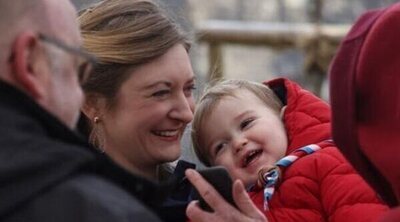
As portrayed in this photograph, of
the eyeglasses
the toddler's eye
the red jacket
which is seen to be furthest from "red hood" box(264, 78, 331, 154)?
the eyeglasses

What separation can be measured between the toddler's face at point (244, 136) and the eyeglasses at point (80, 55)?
2.52ft

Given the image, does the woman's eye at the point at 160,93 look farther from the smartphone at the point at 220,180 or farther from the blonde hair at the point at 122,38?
the smartphone at the point at 220,180

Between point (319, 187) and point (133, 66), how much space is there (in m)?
0.55

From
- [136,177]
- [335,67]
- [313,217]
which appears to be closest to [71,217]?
[136,177]

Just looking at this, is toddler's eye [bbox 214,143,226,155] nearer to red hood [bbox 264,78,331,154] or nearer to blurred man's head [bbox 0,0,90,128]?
red hood [bbox 264,78,331,154]

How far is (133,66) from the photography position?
3125mm

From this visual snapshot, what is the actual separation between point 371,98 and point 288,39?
25.9ft

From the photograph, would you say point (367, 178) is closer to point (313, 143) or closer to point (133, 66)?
point (313, 143)

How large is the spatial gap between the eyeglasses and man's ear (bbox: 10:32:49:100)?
0.09 ft

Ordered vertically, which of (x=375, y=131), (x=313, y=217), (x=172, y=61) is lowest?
(x=313, y=217)

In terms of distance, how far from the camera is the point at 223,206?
271cm

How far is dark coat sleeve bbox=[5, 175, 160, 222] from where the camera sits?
2.15 metres

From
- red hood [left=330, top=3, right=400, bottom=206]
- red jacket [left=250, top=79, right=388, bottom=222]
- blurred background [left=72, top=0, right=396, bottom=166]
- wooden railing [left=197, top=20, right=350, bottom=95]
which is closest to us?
red hood [left=330, top=3, right=400, bottom=206]

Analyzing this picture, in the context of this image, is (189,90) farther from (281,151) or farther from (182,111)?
(281,151)
